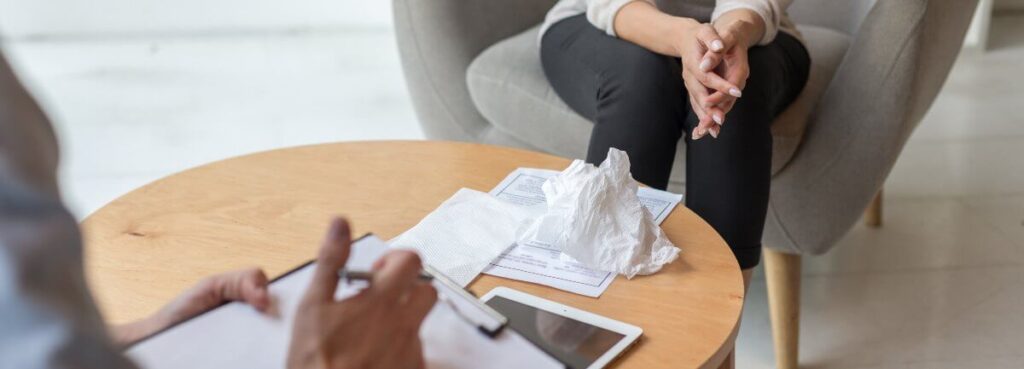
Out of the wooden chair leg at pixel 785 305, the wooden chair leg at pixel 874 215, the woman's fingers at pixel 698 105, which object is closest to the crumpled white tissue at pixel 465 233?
the woman's fingers at pixel 698 105

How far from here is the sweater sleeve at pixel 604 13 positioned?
4.50ft

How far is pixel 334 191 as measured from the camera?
114cm

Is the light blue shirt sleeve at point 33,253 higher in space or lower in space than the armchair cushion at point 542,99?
higher

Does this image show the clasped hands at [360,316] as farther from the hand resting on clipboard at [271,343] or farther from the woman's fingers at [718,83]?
the woman's fingers at [718,83]

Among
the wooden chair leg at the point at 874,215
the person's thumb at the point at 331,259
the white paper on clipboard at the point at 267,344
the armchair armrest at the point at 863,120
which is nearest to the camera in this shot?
the person's thumb at the point at 331,259

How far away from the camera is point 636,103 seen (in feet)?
4.14

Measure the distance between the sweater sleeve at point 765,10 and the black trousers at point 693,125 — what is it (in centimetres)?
2

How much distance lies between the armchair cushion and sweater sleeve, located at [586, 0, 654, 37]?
14cm

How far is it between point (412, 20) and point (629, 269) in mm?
839

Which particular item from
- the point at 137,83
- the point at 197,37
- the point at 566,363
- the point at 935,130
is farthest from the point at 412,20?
the point at 197,37

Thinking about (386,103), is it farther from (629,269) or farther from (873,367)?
(629,269)

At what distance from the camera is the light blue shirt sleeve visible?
1.31 ft

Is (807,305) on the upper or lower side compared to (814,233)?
lower

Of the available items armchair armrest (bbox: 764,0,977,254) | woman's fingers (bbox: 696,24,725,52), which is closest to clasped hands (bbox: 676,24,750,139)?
woman's fingers (bbox: 696,24,725,52)
